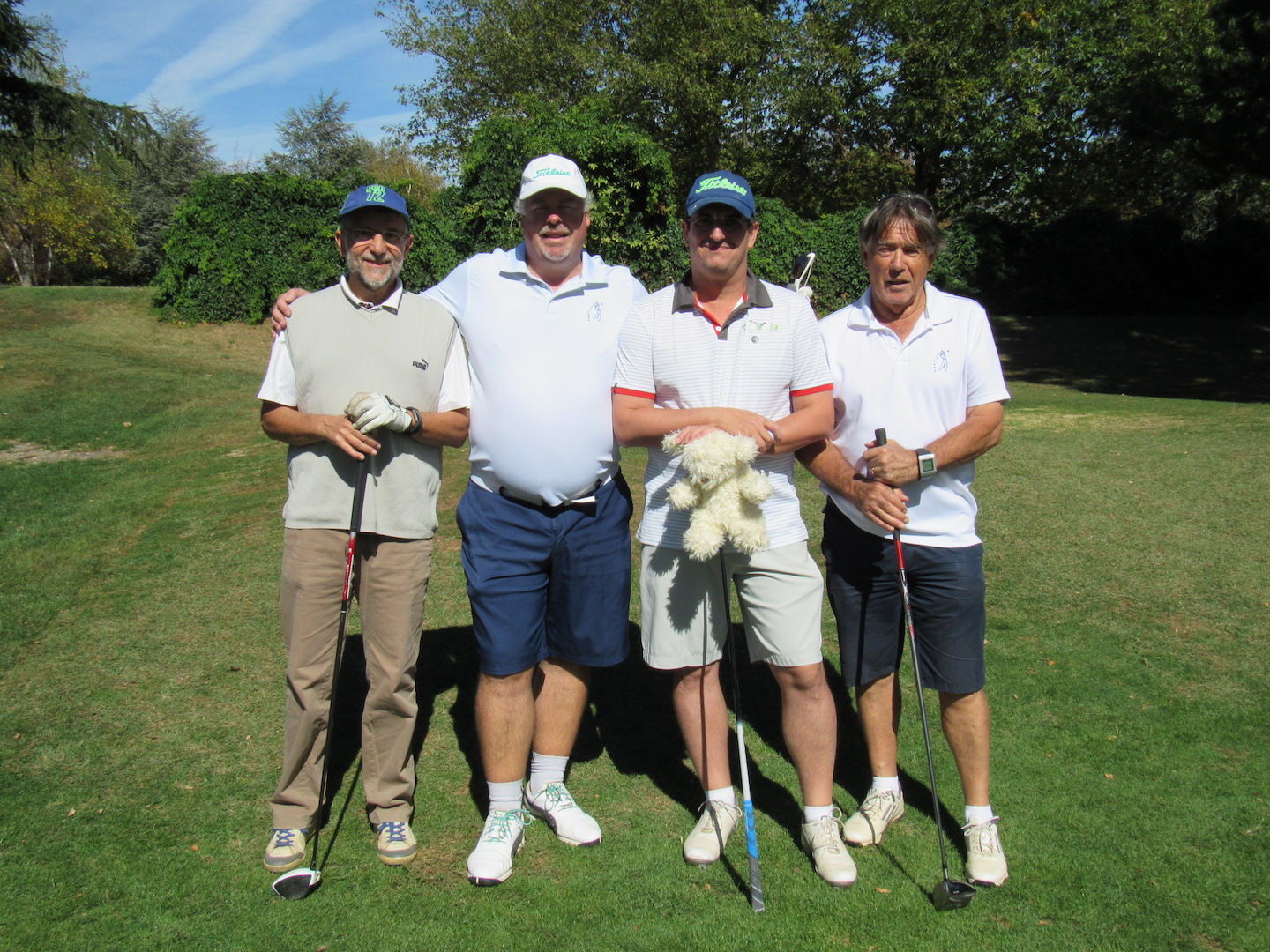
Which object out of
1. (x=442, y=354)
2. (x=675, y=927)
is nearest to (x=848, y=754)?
(x=675, y=927)

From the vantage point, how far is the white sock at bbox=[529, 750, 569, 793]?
361 cm

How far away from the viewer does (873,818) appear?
3.43m

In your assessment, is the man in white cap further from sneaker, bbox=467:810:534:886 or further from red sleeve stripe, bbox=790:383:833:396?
red sleeve stripe, bbox=790:383:833:396

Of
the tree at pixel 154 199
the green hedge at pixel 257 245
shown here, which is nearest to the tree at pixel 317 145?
the tree at pixel 154 199

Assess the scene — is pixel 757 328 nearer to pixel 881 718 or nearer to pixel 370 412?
pixel 370 412

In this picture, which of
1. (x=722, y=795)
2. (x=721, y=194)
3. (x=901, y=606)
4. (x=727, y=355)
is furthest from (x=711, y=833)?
(x=721, y=194)

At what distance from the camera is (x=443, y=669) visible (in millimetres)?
4969

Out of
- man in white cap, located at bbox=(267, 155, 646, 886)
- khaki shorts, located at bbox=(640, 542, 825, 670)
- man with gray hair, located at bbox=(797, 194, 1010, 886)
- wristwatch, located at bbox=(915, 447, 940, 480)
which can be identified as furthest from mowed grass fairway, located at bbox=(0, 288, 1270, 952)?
wristwatch, located at bbox=(915, 447, 940, 480)

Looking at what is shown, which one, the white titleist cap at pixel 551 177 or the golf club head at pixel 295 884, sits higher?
the white titleist cap at pixel 551 177

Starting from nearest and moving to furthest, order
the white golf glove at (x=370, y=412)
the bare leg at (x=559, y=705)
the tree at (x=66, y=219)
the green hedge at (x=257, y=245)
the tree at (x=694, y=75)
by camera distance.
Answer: the white golf glove at (x=370, y=412) → the bare leg at (x=559, y=705) → the green hedge at (x=257, y=245) → the tree at (x=694, y=75) → the tree at (x=66, y=219)

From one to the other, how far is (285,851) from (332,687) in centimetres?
57

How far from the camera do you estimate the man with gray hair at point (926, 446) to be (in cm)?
314

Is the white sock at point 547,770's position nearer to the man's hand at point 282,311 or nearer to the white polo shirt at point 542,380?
the white polo shirt at point 542,380

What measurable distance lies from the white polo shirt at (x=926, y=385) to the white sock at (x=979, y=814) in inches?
35.9
